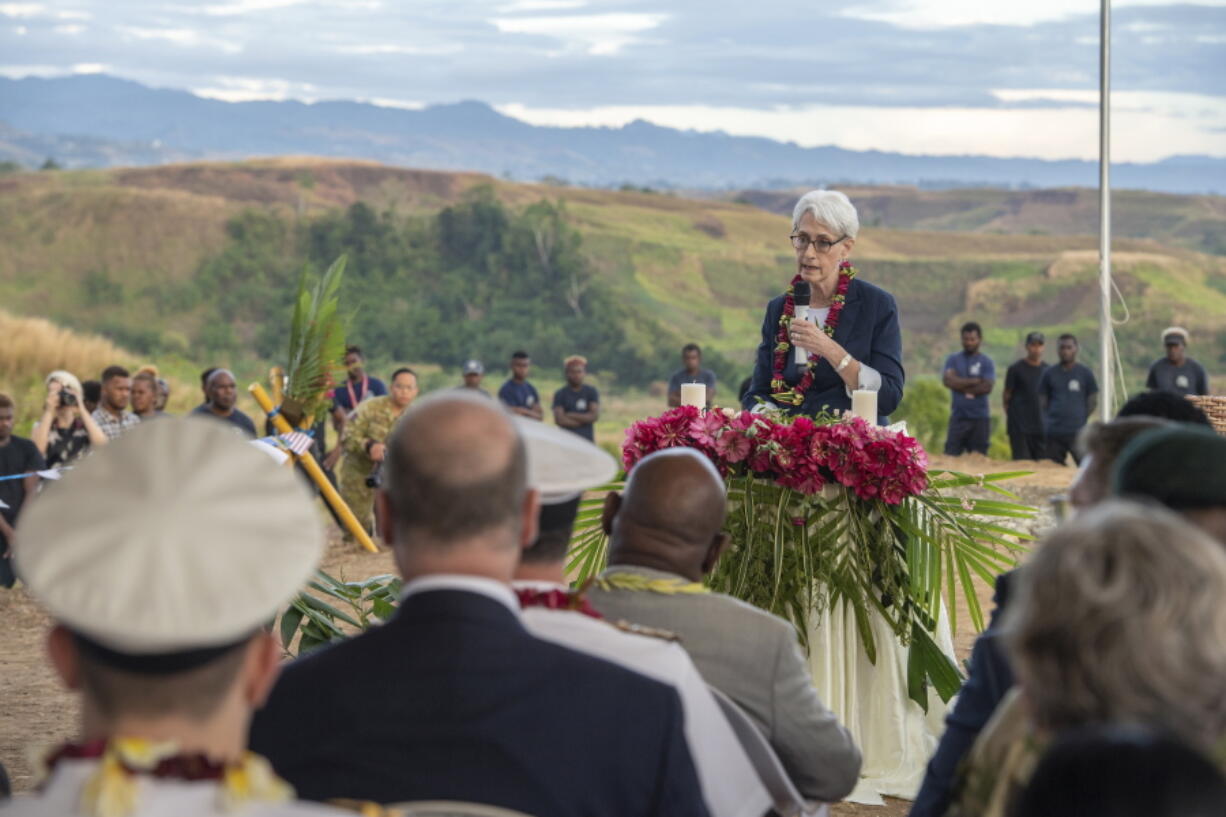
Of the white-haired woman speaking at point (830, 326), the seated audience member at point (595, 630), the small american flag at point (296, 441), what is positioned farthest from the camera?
the small american flag at point (296, 441)

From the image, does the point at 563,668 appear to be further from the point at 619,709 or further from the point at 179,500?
the point at 179,500

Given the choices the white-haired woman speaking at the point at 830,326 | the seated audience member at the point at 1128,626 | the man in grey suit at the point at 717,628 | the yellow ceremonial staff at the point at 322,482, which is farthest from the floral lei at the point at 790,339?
the yellow ceremonial staff at the point at 322,482

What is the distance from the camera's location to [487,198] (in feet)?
234

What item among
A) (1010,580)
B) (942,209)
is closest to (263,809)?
(1010,580)

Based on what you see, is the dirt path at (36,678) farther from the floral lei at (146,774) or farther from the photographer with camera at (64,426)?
the floral lei at (146,774)

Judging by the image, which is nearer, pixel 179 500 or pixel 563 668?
pixel 179 500

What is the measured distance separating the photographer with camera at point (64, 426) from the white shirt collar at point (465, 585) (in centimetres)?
949

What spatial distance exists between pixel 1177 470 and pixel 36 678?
8.05m

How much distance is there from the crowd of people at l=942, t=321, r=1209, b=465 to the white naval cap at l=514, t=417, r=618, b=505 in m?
14.7

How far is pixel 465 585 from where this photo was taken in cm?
241

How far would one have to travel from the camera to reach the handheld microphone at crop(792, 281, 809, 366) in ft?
19.5

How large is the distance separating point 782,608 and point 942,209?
12443 cm

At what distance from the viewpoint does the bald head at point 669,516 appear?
333 cm

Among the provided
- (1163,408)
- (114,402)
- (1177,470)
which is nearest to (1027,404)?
(114,402)
